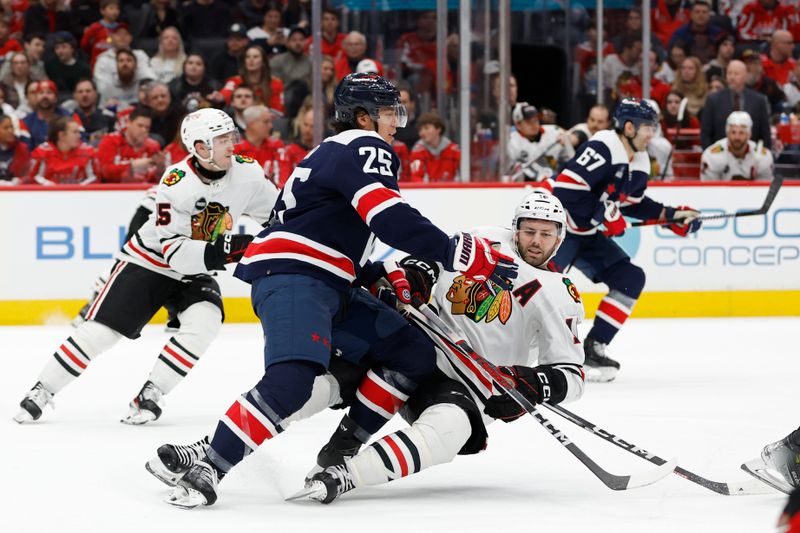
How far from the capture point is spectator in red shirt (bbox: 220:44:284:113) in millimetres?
7969

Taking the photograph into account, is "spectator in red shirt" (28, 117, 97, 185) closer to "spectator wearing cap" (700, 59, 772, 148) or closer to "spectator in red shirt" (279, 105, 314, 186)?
"spectator in red shirt" (279, 105, 314, 186)

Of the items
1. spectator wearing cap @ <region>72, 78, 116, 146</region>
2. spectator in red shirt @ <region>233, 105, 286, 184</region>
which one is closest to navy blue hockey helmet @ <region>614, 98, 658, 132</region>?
spectator in red shirt @ <region>233, 105, 286, 184</region>

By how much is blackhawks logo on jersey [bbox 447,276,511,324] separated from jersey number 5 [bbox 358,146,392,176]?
394 millimetres

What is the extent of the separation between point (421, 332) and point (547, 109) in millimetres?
5742

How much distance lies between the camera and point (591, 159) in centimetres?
543

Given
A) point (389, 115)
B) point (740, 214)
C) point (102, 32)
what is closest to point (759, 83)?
point (740, 214)

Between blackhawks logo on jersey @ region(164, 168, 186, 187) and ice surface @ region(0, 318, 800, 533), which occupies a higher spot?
blackhawks logo on jersey @ region(164, 168, 186, 187)

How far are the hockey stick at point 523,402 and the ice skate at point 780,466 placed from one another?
22 cm

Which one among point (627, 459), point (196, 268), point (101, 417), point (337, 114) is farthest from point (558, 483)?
point (101, 417)

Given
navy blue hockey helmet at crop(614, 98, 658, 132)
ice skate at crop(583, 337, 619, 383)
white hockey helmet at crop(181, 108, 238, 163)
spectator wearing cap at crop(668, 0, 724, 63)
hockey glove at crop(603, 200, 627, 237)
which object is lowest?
ice skate at crop(583, 337, 619, 383)

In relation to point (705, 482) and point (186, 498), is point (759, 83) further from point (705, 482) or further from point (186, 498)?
point (186, 498)

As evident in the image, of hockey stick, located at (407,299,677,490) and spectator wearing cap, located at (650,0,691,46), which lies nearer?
hockey stick, located at (407,299,677,490)

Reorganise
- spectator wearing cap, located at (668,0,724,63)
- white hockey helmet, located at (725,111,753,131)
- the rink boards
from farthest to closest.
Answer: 1. spectator wearing cap, located at (668,0,724,63)
2. white hockey helmet, located at (725,111,753,131)
3. the rink boards

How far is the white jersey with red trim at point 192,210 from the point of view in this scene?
4.26 meters
